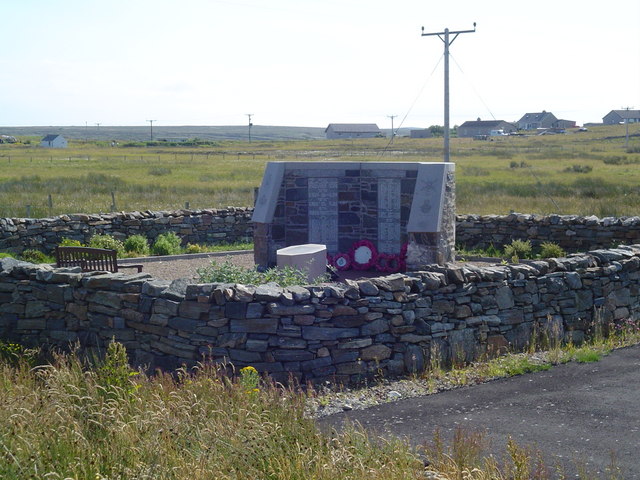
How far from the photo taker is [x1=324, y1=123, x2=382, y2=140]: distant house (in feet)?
443

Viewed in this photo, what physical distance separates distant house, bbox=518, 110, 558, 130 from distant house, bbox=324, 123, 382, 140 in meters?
33.4

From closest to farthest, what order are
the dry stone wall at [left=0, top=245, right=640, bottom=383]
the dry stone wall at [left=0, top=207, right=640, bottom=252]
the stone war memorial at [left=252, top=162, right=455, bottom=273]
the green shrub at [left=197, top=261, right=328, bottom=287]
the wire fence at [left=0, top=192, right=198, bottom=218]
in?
the dry stone wall at [left=0, top=245, right=640, bottom=383], the green shrub at [left=197, top=261, right=328, bottom=287], the stone war memorial at [left=252, top=162, right=455, bottom=273], the dry stone wall at [left=0, top=207, right=640, bottom=252], the wire fence at [left=0, top=192, right=198, bottom=218]

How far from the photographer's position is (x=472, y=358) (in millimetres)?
9156

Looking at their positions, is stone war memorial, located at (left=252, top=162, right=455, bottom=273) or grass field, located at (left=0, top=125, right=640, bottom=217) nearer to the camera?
stone war memorial, located at (left=252, top=162, right=455, bottom=273)

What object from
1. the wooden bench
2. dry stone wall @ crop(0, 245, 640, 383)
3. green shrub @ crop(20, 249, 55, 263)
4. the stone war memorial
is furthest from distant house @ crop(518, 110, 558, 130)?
dry stone wall @ crop(0, 245, 640, 383)

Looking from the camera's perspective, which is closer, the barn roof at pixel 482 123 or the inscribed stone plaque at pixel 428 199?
the inscribed stone plaque at pixel 428 199

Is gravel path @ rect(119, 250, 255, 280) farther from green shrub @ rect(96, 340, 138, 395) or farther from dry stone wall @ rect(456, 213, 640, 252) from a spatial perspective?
green shrub @ rect(96, 340, 138, 395)

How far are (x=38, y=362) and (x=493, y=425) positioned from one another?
220 inches

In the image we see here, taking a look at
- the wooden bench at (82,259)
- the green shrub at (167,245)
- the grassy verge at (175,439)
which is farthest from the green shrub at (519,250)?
the grassy verge at (175,439)

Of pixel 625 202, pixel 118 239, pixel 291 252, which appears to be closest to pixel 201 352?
pixel 291 252

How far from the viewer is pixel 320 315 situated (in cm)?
830

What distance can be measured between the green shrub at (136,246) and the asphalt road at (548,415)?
11609mm

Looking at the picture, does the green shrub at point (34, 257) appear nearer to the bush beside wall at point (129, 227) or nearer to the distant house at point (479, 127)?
the bush beside wall at point (129, 227)

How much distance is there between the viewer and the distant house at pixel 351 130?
Result: 5320 inches
